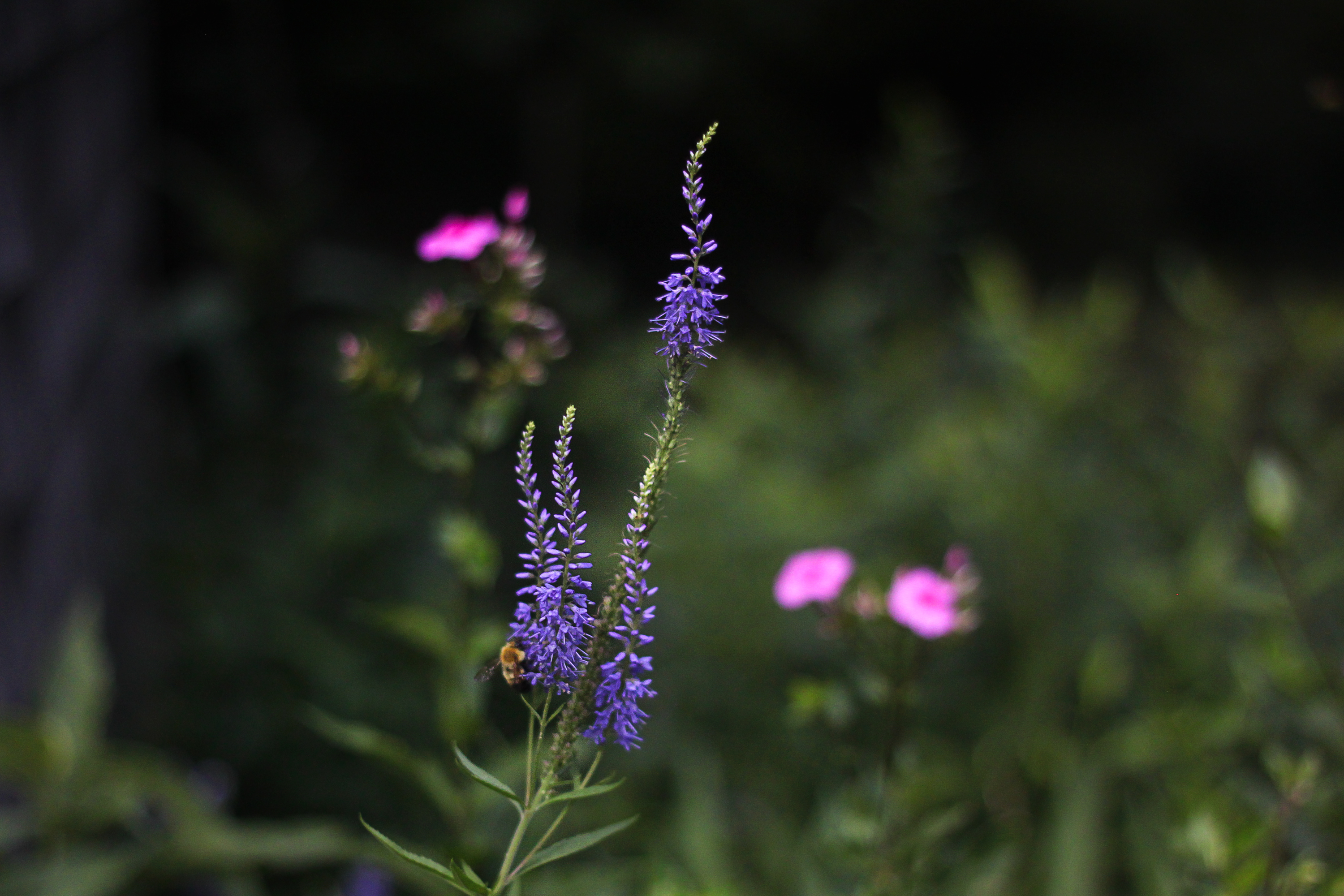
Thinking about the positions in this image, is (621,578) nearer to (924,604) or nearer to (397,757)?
(397,757)

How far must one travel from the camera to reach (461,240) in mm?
890

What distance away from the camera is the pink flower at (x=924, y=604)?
97cm

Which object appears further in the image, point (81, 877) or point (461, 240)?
point (81, 877)

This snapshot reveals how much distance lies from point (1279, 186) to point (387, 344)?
14.2 ft

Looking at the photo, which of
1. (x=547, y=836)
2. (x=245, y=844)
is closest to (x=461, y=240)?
(x=547, y=836)

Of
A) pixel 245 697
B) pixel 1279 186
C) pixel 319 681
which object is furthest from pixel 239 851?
pixel 1279 186

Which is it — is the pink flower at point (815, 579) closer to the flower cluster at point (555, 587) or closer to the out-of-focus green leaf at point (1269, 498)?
the out-of-focus green leaf at point (1269, 498)

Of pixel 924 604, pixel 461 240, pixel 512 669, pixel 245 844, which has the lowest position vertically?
pixel 245 844

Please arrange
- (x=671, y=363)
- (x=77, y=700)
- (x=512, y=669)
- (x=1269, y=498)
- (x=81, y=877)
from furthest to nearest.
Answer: (x=77, y=700) → (x=81, y=877) → (x=1269, y=498) → (x=512, y=669) → (x=671, y=363)

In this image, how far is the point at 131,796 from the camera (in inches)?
47.6

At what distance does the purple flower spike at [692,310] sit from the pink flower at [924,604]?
59 centimetres

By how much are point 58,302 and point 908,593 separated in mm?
1597

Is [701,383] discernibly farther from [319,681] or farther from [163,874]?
[163,874]

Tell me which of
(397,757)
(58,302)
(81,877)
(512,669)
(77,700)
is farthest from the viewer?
(58,302)
